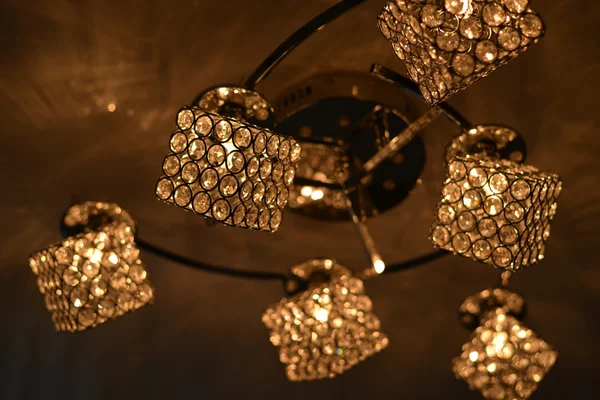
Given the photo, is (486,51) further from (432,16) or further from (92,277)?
(92,277)

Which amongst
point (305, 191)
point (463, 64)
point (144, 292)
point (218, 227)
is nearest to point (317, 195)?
point (305, 191)

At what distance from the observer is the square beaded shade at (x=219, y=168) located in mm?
551

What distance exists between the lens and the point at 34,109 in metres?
0.84

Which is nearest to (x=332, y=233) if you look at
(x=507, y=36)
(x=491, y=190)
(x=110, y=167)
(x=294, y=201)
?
(x=294, y=201)

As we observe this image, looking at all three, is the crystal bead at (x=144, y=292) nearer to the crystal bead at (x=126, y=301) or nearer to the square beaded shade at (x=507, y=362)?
the crystal bead at (x=126, y=301)

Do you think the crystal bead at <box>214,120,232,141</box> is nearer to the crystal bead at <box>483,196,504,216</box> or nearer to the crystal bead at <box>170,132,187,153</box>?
the crystal bead at <box>170,132,187,153</box>

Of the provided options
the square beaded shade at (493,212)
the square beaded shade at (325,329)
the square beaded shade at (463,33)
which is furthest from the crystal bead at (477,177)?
the square beaded shade at (325,329)

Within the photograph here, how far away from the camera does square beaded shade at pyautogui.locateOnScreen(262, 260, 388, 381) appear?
0.72 m

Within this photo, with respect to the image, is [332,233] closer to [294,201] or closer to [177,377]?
[294,201]

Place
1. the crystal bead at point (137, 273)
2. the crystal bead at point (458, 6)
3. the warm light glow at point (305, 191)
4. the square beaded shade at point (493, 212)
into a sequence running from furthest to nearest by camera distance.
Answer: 1. the warm light glow at point (305, 191)
2. the crystal bead at point (137, 273)
3. the square beaded shade at point (493, 212)
4. the crystal bead at point (458, 6)

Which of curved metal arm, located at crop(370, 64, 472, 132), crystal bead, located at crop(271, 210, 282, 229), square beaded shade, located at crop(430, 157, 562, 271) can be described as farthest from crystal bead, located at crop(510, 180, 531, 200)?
crystal bead, located at crop(271, 210, 282, 229)

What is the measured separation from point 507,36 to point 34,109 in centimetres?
62

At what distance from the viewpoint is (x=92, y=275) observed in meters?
0.68

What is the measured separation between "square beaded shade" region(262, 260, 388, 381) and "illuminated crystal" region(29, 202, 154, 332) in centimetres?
16
